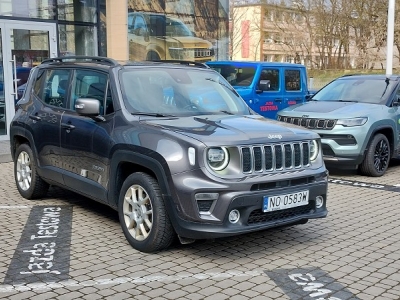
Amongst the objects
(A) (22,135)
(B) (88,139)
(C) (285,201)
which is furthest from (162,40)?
(C) (285,201)

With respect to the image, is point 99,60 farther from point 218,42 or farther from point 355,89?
point 218,42

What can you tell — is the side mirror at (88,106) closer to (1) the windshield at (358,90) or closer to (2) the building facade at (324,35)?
(1) the windshield at (358,90)

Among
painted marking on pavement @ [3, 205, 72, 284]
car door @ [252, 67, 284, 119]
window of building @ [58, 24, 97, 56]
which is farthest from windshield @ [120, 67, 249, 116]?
window of building @ [58, 24, 97, 56]

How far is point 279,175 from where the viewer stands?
5.00m

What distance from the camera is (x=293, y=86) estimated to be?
43.5 feet

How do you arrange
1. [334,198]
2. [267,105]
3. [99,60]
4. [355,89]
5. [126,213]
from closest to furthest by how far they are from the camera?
[126,213] < [99,60] < [334,198] < [355,89] < [267,105]

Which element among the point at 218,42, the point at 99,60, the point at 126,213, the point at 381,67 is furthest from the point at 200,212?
the point at 381,67

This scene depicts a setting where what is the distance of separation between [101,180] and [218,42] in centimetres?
1295

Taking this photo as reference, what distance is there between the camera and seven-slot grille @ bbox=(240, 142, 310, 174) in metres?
4.87

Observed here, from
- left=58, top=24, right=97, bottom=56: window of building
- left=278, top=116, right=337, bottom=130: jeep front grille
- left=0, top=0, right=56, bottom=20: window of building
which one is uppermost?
left=0, top=0, right=56, bottom=20: window of building

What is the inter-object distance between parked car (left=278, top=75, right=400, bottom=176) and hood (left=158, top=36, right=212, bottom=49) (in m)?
7.33

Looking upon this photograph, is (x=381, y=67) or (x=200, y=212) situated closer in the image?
(x=200, y=212)

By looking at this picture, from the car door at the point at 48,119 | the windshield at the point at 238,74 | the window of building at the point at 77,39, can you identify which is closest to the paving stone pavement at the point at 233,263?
the car door at the point at 48,119

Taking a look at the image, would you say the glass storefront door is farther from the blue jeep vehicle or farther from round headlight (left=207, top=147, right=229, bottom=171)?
round headlight (left=207, top=147, right=229, bottom=171)
